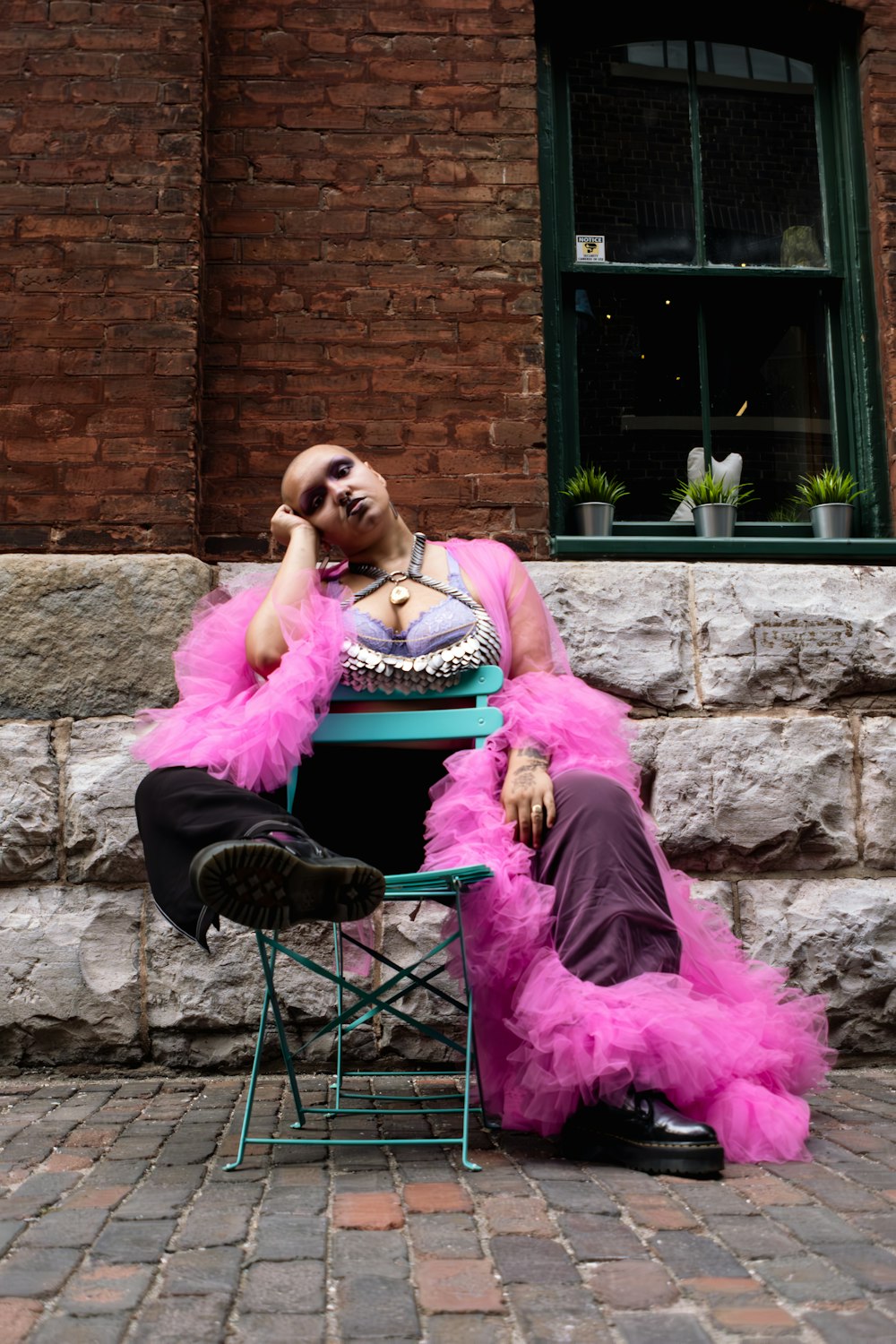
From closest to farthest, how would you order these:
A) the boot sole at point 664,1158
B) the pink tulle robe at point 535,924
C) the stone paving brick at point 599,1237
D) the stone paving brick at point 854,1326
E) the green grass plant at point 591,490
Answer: the stone paving brick at point 854,1326 < the stone paving brick at point 599,1237 < the boot sole at point 664,1158 < the pink tulle robe at point 535,924 < the green grass plant at point 591,490

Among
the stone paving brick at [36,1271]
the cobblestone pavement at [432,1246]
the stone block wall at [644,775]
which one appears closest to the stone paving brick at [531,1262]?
the cobblestone pavement at [432,1246]

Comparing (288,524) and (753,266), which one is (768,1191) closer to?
(288,524)

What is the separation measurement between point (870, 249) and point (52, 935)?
3811mm

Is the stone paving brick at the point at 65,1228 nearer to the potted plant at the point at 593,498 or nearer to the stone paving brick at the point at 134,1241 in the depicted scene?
the stone paving brick at the point at 134,1241

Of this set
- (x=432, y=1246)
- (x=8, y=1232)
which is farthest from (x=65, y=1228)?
(x=432, y=1246)

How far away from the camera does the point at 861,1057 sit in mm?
4039

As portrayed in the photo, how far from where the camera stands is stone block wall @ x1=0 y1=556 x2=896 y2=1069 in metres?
3.91

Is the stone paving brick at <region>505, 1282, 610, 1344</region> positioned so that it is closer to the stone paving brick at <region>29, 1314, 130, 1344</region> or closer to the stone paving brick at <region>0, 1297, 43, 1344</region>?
the stone paving brick at <region>29, 1314, 130, 1344</region>

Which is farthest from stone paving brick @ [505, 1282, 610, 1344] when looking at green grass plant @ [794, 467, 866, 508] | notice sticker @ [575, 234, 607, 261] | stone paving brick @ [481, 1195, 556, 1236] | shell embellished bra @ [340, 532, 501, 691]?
notice sticker @ [575, 234, 607, 261]

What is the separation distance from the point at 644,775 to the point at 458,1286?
2.40m

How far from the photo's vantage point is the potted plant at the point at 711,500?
15.1 feet

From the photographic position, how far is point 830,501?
15.4ft

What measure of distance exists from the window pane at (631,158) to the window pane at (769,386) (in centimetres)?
31

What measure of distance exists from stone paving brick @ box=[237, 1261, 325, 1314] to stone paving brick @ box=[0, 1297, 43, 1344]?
0.94 ft
